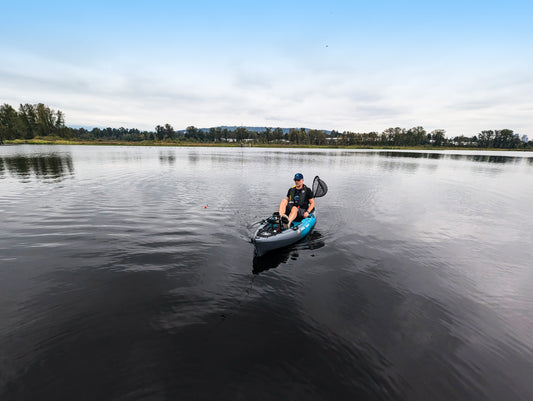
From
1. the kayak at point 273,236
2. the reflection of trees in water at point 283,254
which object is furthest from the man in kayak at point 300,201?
the reflection of trees in water at point 283,254

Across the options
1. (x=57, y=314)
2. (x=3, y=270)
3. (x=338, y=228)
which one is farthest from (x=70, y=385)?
(x=338, y=228)

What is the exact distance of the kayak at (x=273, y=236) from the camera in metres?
10.2

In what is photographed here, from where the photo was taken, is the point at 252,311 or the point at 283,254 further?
the point at 283,254

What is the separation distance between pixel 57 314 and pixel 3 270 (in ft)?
13.8

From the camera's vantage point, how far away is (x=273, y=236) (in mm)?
10492

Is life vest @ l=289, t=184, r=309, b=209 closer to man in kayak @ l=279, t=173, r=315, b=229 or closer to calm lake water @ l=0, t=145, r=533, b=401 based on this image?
man in kayak @ l=279, t=173, r=315, b=229

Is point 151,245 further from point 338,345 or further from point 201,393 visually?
point 338,345

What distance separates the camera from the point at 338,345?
242 inches

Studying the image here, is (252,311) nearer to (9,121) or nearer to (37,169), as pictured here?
(37,169)

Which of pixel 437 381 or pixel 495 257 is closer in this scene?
pixel 437 381

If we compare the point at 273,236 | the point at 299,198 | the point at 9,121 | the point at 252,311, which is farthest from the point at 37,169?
the point at 9,121

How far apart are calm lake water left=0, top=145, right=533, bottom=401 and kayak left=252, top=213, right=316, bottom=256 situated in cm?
62

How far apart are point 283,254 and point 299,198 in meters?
3.85

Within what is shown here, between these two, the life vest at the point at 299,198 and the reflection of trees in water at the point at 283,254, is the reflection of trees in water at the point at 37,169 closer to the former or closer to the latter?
the life vest at the point at 299,198
